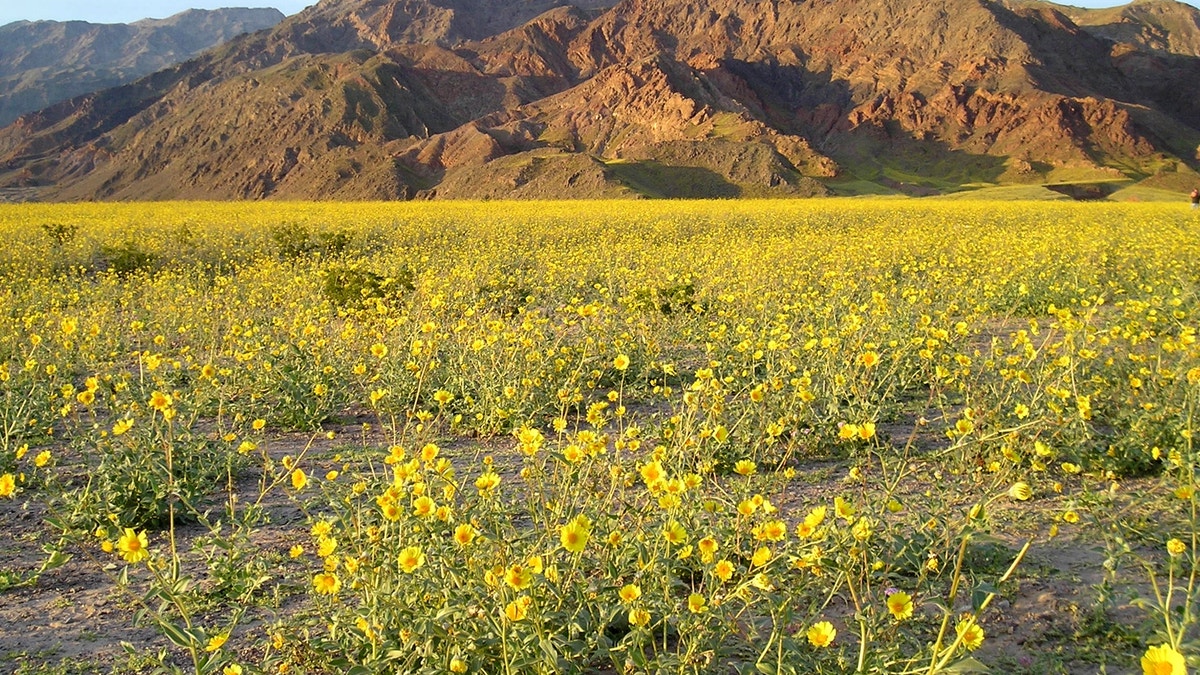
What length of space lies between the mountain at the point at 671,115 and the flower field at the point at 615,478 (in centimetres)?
4111

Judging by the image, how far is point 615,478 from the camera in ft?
7.29

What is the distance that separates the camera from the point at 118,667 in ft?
7.64

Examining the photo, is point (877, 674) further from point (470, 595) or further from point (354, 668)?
point (354, 668)

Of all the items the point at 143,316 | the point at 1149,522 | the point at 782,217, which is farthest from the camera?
the point at 782,217

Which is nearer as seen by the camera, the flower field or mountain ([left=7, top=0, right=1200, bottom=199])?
the flower field

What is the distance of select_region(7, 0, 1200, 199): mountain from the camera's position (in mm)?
58000

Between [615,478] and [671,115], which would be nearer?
[615,478]

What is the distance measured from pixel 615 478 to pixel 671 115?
6988 centimetres

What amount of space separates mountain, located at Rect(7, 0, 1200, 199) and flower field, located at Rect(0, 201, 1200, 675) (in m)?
41.1

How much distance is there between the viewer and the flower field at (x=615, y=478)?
1993 mm

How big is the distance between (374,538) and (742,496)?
1490 millimetres

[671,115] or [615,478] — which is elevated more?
[671,115]

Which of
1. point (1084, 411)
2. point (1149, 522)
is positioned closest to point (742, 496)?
point (1084, 411)

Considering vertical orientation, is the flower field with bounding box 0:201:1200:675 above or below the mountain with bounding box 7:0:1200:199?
below
